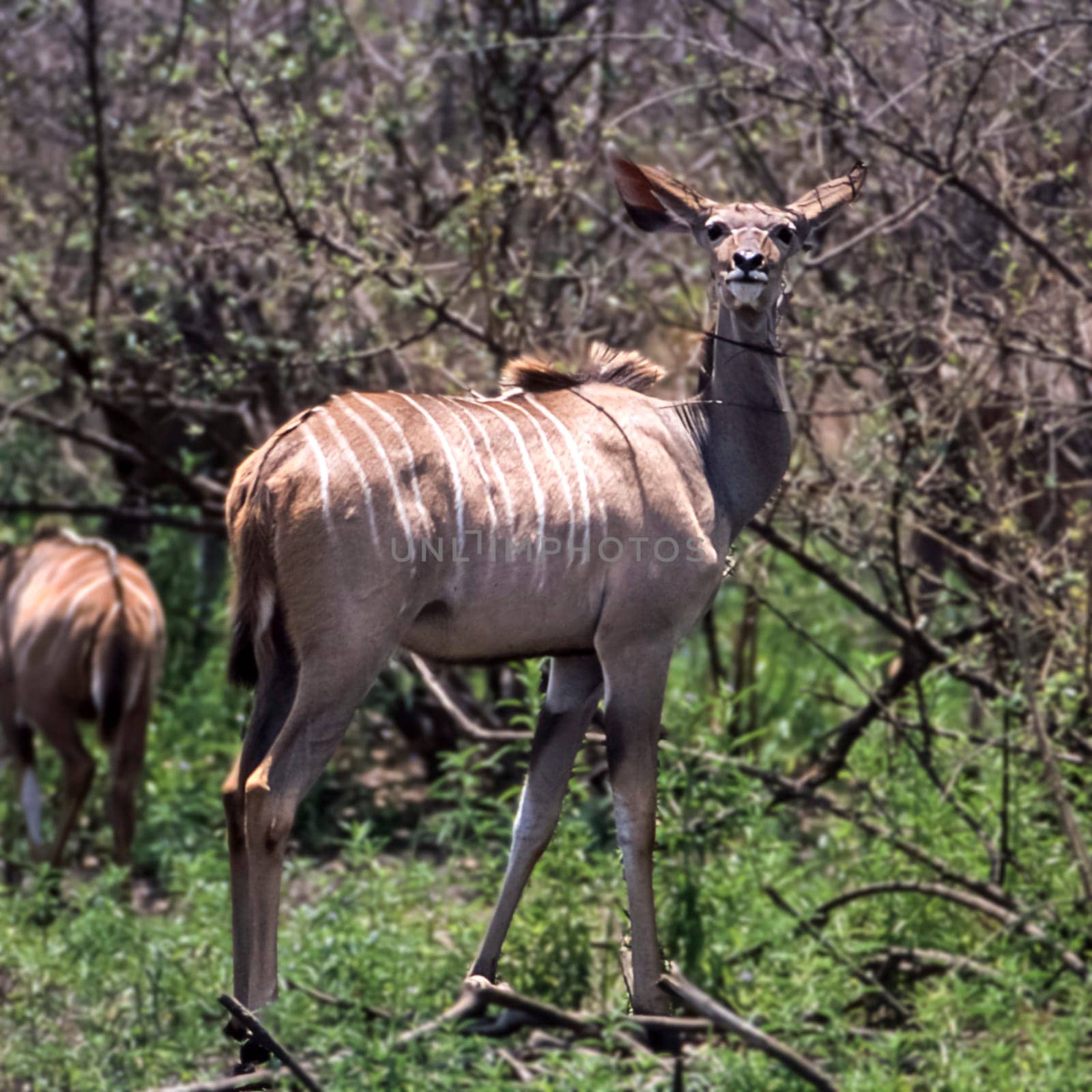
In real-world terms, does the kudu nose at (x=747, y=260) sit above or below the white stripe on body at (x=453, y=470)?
above

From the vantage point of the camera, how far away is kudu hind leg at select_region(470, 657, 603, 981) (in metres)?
2.81

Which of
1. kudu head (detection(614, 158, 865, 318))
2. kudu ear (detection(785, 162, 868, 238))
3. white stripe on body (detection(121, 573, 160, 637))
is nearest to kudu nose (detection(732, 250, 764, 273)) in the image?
kudu head (detection(614, 158, 865, 318))

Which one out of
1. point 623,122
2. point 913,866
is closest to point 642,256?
point 623,122

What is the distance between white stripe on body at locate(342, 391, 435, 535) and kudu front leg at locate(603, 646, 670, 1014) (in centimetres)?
38

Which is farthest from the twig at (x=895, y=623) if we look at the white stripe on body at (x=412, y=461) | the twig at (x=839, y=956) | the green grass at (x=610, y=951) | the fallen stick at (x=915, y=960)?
the white stripe on body at (x=412, y=461)

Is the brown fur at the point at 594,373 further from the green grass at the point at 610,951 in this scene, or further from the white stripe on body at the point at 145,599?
the white stripe on body at the point at 145,599

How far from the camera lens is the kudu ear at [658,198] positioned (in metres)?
2.72

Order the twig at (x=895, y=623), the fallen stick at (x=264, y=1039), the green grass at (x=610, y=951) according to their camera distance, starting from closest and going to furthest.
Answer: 1. the fallen stick at (x=264, y=1039)
2. the green grass at (x=610, y=951)
3. the twig at (x=895, y=623)

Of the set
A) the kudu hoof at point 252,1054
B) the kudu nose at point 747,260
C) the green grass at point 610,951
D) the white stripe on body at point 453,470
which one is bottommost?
the green grass at point 610,951

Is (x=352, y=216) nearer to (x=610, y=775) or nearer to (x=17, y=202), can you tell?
(x=17, y=202)

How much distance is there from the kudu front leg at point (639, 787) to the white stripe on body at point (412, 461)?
0.38 meters

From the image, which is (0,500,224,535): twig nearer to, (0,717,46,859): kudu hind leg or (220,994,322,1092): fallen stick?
(0,717,46,859): kudu hind leg

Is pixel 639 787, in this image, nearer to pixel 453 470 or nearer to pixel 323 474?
pixel 453 470

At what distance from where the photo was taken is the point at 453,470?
2.54 meters
